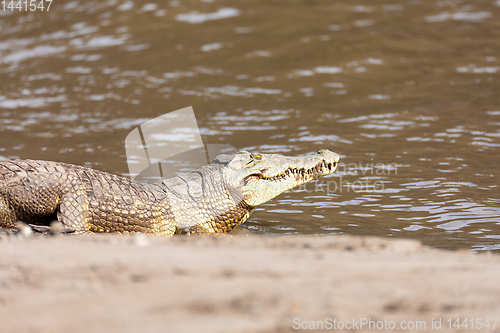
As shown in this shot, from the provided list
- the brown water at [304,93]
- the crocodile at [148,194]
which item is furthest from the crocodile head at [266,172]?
the brown water at [304,93]

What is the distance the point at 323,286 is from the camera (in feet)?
7.65

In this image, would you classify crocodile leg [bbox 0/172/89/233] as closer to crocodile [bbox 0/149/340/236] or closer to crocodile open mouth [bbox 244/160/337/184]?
crocodile [bbox 0/149/340/236]

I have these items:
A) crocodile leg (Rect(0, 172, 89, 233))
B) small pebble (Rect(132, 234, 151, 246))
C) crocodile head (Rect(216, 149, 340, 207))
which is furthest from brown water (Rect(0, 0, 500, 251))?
small pebble (Rect(132, 234, 151, 246))

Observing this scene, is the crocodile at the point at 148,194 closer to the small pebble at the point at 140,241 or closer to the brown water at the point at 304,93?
the brown water at the point at 304,93

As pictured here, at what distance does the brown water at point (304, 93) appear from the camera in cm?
571

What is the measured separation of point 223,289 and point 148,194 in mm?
2462

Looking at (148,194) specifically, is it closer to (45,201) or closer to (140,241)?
(45,201)

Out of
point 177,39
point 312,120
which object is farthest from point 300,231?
point 177,39

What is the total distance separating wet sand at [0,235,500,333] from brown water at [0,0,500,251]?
7.02ft

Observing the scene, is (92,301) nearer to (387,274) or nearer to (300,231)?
(387,274)

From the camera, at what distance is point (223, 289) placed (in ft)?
7.51

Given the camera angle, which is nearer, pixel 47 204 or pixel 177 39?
pixel 47 204

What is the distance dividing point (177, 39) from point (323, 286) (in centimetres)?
1054

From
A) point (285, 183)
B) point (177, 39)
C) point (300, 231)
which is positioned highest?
point (177, 39)
